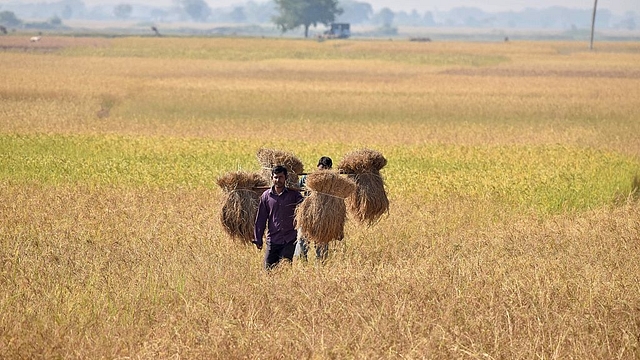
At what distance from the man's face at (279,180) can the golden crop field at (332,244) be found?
2.62 feet

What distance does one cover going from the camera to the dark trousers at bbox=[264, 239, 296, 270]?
33.9ft

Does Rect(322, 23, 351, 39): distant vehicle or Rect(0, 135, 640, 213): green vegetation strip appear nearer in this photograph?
Rect(0, 135, 640, 213): green vegetation strip

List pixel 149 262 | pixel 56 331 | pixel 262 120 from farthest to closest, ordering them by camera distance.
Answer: pixel 262 120, pixel 149 262, pixel 56 331

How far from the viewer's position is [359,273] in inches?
394

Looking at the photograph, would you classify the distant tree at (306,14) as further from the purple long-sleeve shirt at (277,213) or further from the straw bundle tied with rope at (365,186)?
the purple long-sleeve shirt at (277,213)

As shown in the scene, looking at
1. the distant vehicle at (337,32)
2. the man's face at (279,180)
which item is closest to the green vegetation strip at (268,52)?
the distant vehicle at (337,32)

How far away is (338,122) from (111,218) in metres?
19.6

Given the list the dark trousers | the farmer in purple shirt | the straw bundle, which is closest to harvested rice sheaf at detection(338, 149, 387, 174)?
the straw bundle

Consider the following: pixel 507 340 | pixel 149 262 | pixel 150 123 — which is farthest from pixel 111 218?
pixel 150 123

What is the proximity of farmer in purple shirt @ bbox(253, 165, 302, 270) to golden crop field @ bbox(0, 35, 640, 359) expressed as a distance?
0.30 m

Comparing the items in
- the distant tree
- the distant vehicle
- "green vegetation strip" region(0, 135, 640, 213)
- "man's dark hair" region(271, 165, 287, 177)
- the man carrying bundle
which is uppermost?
"man's dark hair" region(271, 165, 287, 177)

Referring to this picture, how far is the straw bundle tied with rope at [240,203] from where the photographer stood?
10.4 meters

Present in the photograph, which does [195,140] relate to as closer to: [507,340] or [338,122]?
[338,122]

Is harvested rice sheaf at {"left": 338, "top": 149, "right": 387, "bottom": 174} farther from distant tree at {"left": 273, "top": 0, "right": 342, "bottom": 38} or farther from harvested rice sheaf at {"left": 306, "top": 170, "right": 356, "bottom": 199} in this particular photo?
distant tree at {"left": 273, "top": 0, "right": 342, "bottom": 38}
